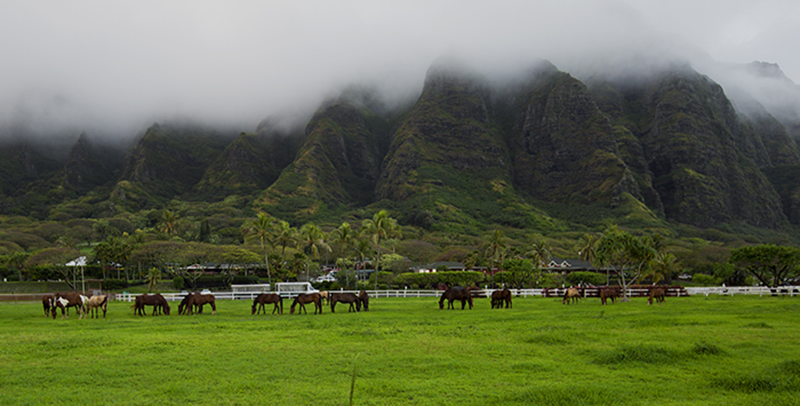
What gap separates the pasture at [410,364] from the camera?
32.7 ft

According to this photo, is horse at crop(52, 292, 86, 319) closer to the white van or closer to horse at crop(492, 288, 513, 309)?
horse at crop(492, 288, 513, 309)

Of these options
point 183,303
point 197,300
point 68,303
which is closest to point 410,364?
point 197,300

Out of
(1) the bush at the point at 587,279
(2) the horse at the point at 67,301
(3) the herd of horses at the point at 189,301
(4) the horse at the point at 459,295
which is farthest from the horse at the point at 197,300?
(1) the bush at the point at 587,279

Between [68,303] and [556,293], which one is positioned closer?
[68,303]

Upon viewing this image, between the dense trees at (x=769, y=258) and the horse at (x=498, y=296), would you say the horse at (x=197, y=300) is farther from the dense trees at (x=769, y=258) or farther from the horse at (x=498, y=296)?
the dense trees at (x=769, y=258)

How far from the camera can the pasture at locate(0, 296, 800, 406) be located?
9.97m

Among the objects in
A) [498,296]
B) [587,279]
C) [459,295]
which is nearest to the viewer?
[459,295]

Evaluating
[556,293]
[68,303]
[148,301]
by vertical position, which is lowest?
[556,293]

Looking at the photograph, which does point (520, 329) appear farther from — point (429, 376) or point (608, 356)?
point (429, 376)

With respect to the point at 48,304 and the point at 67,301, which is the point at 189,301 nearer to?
the point at 67,301

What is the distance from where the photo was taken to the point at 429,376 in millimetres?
11672

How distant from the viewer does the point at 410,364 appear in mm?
12938

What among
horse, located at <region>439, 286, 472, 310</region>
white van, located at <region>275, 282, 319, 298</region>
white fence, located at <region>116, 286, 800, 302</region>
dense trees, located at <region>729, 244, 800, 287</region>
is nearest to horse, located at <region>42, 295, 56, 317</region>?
white fence, located at <region>116, 286, 800, 302</region>

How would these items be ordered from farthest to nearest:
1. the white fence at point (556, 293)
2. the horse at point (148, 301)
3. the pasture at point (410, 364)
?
the white fence at point (556, 293), the horse at point (148, 301), the pasture at point (410, 364)
